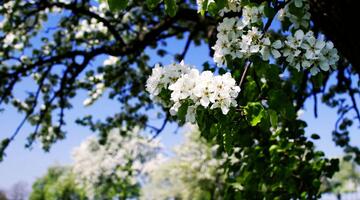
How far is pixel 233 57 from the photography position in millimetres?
3395

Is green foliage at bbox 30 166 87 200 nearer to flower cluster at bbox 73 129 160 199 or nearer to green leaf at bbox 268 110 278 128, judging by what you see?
flower cluster at bbox 73 129 160 199

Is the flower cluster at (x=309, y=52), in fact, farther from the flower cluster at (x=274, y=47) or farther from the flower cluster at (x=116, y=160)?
the flower cluster at (x=116, y=160)

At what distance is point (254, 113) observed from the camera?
3104 mm

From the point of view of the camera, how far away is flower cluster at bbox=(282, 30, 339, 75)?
330cm

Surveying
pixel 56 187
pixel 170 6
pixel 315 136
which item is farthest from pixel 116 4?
pixel 56 187

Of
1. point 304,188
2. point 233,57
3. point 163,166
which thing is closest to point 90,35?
point 304,188

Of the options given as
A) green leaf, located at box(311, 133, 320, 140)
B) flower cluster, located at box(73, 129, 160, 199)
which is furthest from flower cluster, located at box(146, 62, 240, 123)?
flower cluster, located at box(73, 129, 160, 199)

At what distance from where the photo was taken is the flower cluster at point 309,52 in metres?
3.30

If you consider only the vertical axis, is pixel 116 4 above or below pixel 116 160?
below

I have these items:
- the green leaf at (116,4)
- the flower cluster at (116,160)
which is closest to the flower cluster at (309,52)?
the green leaf at (116,4)

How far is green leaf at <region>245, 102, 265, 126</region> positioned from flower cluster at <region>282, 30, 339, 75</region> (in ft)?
1.51

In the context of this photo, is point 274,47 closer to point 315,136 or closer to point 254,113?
point 254,113

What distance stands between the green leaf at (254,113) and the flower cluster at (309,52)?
460mm

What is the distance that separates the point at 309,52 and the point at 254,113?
618 mm
